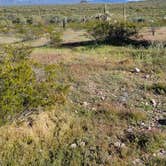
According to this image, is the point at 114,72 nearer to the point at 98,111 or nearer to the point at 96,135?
the point at 98,111

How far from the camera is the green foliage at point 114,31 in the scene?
20.0 meters

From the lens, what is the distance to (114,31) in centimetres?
2000

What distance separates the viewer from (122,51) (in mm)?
15727

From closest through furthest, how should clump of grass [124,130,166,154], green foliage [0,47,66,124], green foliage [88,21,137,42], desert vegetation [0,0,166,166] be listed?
desert vegetation [0,0,166,166]
clump of grass [124,130,166,154]
green foliage [0,47,66,124]
green foliage [88,21,137,42]

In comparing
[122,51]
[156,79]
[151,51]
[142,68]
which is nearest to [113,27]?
[122,51]

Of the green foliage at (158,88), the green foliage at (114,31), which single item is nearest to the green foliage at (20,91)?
the green foliage at (158,88)

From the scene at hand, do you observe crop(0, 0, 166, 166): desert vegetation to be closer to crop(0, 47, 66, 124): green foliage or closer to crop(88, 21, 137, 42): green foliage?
crop(0, 47, 66, 124): green foliage

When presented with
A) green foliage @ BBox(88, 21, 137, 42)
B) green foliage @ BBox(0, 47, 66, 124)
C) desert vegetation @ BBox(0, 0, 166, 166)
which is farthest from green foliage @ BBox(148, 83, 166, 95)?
green foliage @ BBox(88, 21, 137, 42)

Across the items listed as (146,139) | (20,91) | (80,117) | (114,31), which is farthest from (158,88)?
(114,31)

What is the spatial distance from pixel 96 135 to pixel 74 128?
42 cm

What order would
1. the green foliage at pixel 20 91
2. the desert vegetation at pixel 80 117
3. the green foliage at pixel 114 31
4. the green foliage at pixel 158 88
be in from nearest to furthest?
the desert vegetation at pixel 80 117
the green foliage at pixel 20 91
the green foliage at pixel 158 88
the green foliage at pixel 114 31

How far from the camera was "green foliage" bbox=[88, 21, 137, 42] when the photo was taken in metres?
20.0

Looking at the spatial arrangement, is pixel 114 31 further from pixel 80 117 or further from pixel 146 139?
pixel 146 139

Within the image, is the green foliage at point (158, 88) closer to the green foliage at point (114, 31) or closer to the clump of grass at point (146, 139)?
the clump of grass at point (146, 139)
